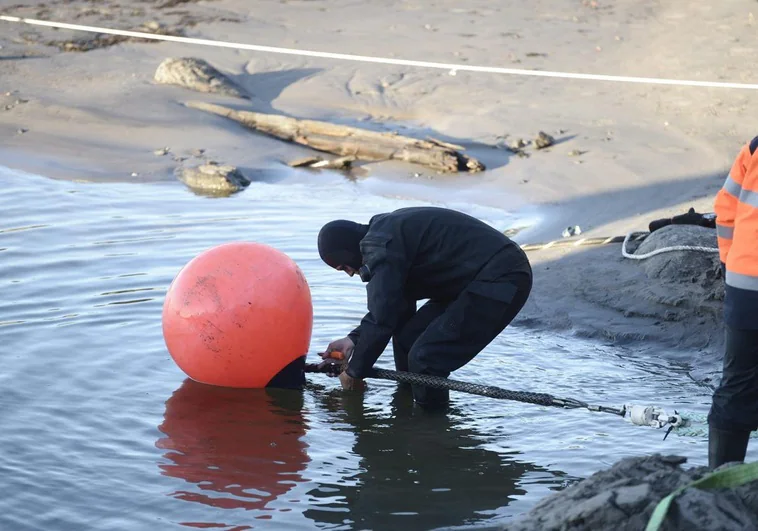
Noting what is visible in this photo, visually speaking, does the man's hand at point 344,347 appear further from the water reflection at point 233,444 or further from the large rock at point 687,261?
the large rock at point 687,261

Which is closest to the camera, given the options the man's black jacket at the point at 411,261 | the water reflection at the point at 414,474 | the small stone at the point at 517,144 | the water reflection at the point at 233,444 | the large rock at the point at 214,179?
the water reflection at the point at 414,474

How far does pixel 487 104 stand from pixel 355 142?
2.35 meters

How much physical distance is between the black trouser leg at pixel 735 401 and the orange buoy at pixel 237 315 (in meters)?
2.60

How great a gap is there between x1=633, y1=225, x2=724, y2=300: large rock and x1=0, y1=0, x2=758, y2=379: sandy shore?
18cm

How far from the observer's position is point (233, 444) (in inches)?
234

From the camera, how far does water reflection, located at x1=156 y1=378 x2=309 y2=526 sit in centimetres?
533

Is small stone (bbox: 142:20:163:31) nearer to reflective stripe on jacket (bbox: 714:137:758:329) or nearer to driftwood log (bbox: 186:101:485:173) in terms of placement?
driftwood log (bbox: 186:101:485:173)

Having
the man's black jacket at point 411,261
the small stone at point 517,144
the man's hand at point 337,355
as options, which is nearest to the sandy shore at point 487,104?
the small stone at point 517,144

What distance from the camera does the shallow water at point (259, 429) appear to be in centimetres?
514

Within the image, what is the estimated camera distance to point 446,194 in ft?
39.1

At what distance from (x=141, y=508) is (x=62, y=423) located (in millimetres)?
1245

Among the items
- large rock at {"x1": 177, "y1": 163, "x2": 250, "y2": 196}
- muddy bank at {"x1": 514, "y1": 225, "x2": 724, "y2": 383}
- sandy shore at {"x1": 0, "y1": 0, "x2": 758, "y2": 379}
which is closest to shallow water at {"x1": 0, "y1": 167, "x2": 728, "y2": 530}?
muddy bank at {"x1": 514, "y1": 225, "x2": 724, "y2": 383}

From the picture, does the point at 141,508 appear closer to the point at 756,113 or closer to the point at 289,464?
the point at 289,464

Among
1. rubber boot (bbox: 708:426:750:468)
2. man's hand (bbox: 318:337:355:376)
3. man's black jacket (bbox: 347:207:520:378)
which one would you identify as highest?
man's black jacket (bbox: 347:207:520:378)
